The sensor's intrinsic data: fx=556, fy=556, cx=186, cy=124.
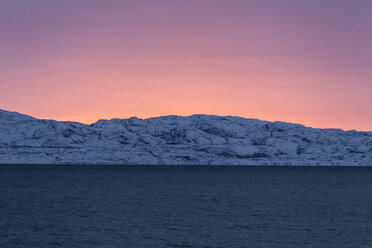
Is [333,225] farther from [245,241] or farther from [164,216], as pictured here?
[164,216]

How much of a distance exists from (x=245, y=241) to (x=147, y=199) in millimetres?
44580

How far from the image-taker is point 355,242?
45406 millimetres

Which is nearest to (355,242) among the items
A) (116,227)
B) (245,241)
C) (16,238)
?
(245,241)

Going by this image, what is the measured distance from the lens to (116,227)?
52.6 metres

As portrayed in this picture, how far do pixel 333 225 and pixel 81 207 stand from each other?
3263 cm

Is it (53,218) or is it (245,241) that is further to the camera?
(53,218)

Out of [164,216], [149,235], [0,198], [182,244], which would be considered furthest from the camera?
[0,198]

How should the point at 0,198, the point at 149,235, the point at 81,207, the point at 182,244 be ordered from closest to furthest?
the point at 182,244 → the point at 149,235 → the point at 81,207 → the point at 0,198

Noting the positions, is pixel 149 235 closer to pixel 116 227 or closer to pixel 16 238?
pixel 116 227

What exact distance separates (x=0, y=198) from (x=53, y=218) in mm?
31044

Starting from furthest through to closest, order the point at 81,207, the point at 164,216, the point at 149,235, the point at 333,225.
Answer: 1. the point at 81,207
2. the point at 164,216
3. the point at 333,225
4. the point at 149,235

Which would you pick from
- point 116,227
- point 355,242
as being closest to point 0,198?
point 116,227

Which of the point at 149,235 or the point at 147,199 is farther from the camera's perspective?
the point at 147,199

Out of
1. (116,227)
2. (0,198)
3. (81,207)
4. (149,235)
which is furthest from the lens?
(0,198)
